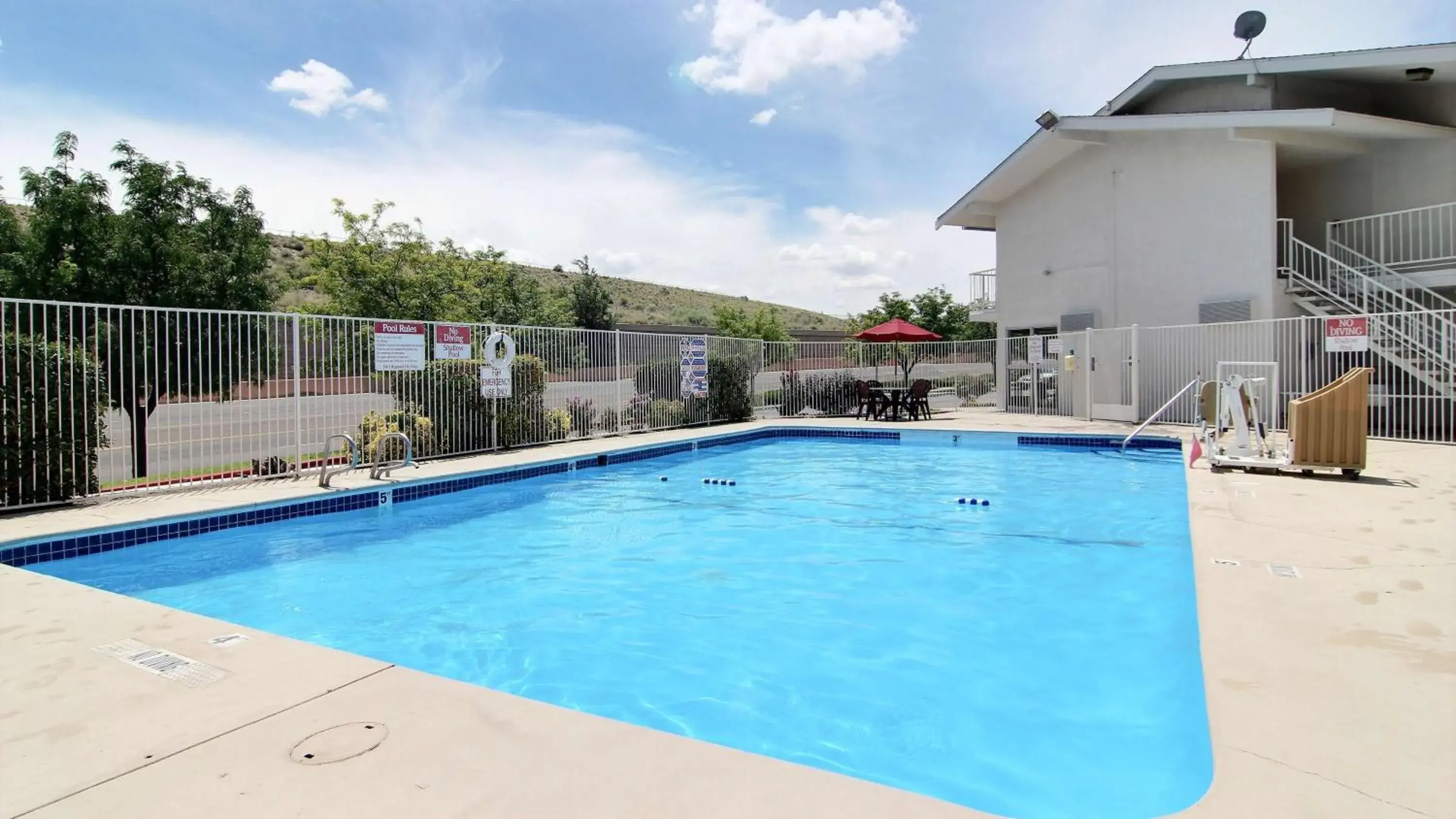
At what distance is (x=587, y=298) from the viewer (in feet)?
129

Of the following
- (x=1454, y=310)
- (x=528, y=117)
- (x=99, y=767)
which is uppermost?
(x=528, y=117)

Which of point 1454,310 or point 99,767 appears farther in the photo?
point 1454,310

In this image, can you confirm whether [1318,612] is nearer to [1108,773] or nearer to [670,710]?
[1108,773]

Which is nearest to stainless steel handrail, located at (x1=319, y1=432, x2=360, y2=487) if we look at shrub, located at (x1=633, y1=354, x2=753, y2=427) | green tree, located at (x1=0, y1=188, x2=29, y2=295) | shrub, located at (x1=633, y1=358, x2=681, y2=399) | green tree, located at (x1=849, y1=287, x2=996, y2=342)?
shrub, located at (x1=633, y1=358, x2=681, y2=399)

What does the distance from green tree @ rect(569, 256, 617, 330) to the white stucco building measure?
83.5ft

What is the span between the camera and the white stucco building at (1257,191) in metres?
13.0

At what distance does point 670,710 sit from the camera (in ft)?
11.8

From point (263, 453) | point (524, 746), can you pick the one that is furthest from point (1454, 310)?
point (263, 453)

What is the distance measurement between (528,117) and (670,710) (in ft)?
46.8

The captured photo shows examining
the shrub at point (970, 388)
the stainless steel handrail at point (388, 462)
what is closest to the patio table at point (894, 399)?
the shrub at point (970, 388)

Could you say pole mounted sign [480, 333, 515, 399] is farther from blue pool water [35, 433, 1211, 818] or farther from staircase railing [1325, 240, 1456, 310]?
staircase railing [1325, 240, 1456, 310]

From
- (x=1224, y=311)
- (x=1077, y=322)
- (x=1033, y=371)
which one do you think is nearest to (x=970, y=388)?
(x=1033, y=371)

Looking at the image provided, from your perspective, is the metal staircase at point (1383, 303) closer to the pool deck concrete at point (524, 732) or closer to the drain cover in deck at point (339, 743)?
the pool deck concrete at point (524, 732)

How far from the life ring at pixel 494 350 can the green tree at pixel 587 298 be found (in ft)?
89.6
